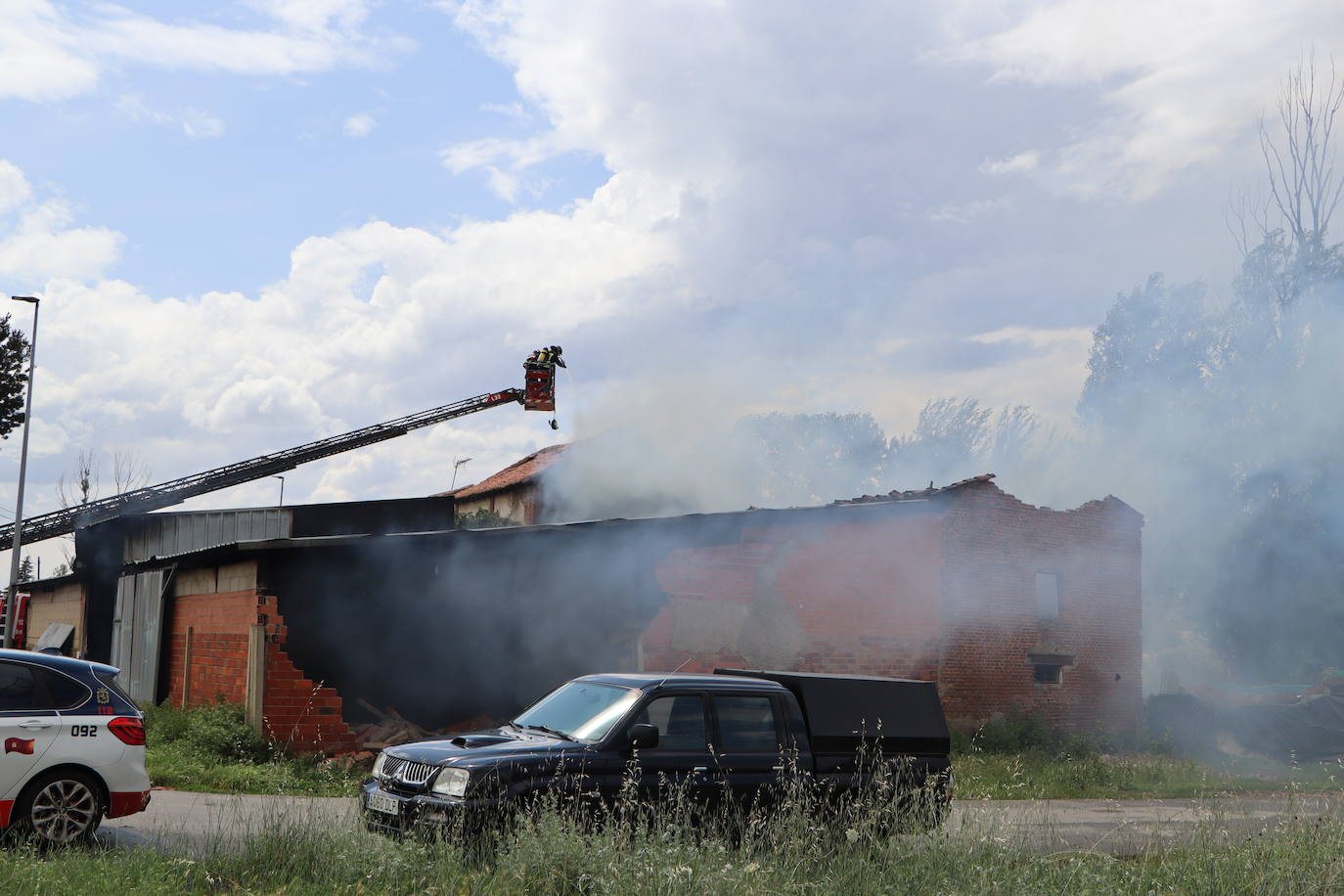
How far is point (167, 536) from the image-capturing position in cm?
3597

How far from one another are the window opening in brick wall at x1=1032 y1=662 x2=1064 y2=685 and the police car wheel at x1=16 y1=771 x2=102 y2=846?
57.2 ft

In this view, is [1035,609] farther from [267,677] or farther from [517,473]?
[517,473]

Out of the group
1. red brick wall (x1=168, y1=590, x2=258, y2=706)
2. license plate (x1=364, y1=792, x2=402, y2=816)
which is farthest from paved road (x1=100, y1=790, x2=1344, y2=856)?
red brick wall (x1=168, y1=590, x2=258, y2=706)

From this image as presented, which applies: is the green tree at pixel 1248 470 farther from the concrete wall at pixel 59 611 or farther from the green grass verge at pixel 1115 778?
the concrete wall at pixel 59 611

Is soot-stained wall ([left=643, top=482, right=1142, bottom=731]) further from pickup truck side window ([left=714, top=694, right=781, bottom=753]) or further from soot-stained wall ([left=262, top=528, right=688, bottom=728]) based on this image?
pickup truck side window ([left=714, top=694, right=781, bottom=753])

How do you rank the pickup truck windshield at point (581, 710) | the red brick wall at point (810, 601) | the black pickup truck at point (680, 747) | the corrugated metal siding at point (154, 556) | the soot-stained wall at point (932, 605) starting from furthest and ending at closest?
the corrugated metal siding at point (154, 556) < the soot-stained wall at point (932, 605) < the red brick wall at point (810, 601) < the pickup truck windshield at point (581, 710) < the black pickup truck at point (680, 747)

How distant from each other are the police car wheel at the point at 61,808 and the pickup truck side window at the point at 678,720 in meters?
4.17

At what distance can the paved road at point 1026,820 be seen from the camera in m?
7.72

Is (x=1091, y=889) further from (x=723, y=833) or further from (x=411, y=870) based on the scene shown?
(x=411, y=870)

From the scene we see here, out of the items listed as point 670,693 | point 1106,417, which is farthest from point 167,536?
point 670,693

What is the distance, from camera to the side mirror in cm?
801

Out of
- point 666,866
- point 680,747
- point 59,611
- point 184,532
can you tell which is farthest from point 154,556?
point 666,866

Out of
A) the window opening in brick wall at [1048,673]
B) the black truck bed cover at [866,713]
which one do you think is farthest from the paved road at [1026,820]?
the window opening in brick wall at [1048,673]

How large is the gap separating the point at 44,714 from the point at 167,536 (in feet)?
96.7
